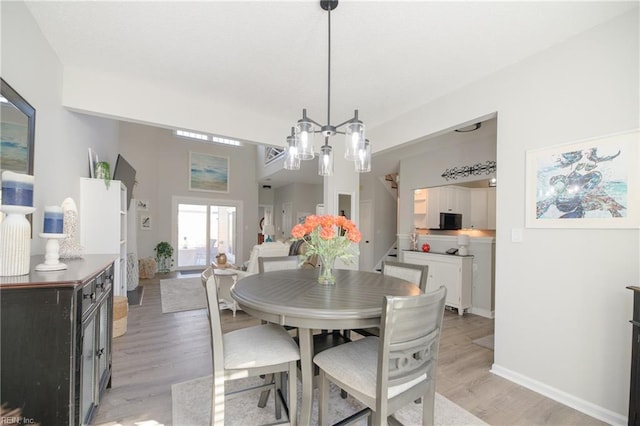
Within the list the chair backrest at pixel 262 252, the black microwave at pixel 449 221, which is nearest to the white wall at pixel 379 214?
the black microwave at pixel 449 221

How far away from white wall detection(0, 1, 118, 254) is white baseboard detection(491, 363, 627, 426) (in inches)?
147

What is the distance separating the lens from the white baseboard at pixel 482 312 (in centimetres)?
390

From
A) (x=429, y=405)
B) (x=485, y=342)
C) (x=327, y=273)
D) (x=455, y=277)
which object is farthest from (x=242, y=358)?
(x=455, y=277)

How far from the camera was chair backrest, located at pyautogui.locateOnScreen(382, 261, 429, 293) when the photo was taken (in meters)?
2.18

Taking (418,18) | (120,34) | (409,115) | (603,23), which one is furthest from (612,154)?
(120,34)

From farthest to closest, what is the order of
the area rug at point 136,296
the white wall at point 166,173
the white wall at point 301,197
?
the white wall at point 301,197, the white wall at point 166,173, the area rug at point 136,296

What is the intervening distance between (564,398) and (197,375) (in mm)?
2792

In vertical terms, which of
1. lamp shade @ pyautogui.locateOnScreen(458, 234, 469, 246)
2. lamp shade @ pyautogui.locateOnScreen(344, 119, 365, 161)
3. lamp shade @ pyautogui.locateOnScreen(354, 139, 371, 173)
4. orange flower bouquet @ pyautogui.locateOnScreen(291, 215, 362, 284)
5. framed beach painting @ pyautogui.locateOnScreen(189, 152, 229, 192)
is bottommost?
lamp shade @ pyautogui.locateOnScreen(458, 234, 469, 246)

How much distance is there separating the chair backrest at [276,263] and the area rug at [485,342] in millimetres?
2122

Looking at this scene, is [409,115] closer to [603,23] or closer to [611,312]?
[603,23]

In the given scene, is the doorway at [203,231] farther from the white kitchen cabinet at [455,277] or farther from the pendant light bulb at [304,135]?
the pendant light bulb at [304,135]

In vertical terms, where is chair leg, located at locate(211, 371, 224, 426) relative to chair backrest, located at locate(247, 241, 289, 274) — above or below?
below

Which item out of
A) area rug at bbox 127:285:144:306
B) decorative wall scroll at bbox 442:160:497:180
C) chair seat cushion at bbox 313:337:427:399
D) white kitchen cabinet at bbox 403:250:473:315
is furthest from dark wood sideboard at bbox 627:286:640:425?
area rug at bbox 127:285:144:306

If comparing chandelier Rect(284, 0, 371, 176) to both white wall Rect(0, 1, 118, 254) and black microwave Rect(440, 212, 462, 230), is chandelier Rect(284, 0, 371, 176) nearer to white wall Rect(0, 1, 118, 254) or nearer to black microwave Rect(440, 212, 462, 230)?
white wall Rect(0, 1, 118, 254)
